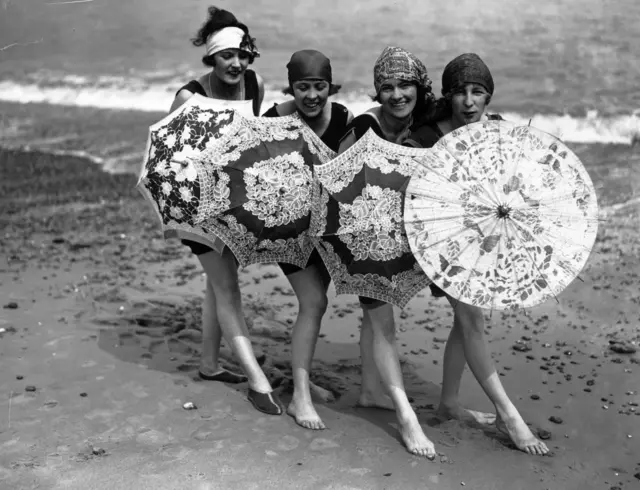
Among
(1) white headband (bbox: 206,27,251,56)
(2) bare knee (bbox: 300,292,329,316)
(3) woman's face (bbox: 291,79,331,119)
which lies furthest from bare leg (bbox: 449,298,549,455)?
(1) white headband (bbox: 206,27,251,56)

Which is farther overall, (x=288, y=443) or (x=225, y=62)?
(x=225, y=62)

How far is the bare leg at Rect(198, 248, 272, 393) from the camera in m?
4.06

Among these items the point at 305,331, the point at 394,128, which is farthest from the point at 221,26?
the point at 305,331

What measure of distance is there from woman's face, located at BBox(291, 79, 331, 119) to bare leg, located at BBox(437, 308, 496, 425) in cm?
126

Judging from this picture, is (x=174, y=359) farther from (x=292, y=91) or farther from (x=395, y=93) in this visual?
(x=395, y=93)

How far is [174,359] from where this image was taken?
4.64 m

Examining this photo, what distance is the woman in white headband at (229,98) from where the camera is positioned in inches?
158

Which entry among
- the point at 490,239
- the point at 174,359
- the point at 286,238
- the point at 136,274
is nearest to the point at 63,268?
the point at 136,274

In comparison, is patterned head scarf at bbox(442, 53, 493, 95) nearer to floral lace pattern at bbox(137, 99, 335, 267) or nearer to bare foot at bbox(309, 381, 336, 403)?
floral lace pattern at bbox(137, 99, 335, 267)

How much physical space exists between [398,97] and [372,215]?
57cm

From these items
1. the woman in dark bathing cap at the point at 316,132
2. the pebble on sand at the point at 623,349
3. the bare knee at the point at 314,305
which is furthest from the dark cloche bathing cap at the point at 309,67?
the pebble on sand at the point at 623,349

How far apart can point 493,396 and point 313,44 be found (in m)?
6.61

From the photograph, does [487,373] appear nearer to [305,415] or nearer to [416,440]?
[416,440]

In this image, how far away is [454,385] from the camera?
4.09m
